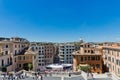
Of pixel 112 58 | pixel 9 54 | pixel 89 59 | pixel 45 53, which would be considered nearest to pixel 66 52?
pixel 45 53

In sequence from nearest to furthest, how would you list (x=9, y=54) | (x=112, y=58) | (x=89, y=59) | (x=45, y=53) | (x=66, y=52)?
(x=9, y=54), (x=112, y=58), (x=89, y=59), (x=45, y=53), (x=66, y=52)

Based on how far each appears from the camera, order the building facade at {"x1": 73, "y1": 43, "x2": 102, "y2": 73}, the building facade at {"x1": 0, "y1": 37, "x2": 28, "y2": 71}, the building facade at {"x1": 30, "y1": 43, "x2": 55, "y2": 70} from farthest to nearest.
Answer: the building facade at {"x1": 30, "y1": 43, "x2": 55, "y2": 70}, the building facade at {"x1": 73, "y1": 43, "x2": 102, "y2": 73}, the building facade at {"x1": 0, "y1": 37, "x2": 28, "y2": 71}

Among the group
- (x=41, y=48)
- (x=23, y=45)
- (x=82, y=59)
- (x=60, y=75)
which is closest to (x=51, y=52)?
(x=41, y=48)

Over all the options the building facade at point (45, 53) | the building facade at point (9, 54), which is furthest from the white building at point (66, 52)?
the building facade at point (9, 54)

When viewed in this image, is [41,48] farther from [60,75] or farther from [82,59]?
[60,75]

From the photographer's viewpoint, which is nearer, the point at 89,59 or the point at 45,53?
the point at 89,59

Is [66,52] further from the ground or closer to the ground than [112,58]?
closer to the ground

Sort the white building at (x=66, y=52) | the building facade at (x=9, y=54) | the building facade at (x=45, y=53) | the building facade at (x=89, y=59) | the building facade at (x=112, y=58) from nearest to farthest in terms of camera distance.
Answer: the building facade at (x=9, y=54), the building facade at (x=112, y=58), the building facade at (x=89, y=59), the building facade at (x=45, y=53), the white building at (x=66, y=52)

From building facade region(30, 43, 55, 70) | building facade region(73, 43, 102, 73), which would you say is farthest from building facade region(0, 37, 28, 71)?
building facade region(30, 43, 55, 70)

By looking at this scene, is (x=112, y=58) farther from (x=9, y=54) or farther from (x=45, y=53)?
(x=45, y=53)

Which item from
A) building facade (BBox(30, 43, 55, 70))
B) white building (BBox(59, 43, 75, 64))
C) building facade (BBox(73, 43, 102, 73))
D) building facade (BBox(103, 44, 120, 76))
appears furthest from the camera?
white building (BBox(59, 43, 75, 64))

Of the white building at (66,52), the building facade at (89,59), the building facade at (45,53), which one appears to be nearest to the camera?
the building facade at (89,59)

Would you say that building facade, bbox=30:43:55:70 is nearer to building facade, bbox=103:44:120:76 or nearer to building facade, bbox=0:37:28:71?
building facade, bbox=0:37:28:71

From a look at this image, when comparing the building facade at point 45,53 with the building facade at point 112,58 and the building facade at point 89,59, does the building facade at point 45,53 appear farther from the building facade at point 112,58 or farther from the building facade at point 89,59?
the building facade at point 89,59
